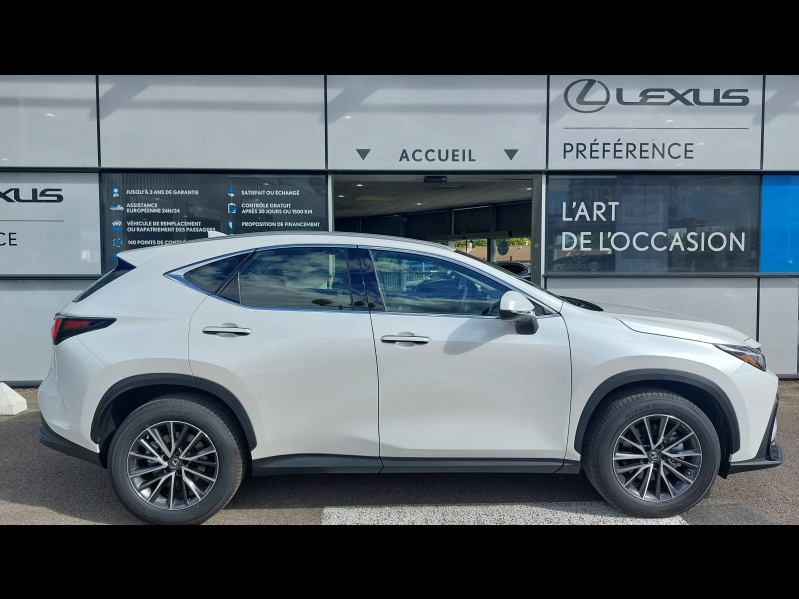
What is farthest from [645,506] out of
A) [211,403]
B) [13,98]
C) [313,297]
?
[13,98]

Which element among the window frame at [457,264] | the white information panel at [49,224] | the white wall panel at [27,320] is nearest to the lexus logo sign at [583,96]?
the window frame at [457,264]

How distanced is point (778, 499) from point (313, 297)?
3.48m

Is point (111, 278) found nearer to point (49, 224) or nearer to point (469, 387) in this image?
point (469, 387)

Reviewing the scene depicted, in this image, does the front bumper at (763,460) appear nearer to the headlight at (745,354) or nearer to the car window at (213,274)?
the headlight at (745,354)

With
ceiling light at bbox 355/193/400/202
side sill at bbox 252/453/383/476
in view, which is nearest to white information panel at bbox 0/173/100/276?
side sill at bbox 252/453/383/476

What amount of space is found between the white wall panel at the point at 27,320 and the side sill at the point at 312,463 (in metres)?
4.95

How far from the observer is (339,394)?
3.33 m

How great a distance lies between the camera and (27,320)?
6.99m

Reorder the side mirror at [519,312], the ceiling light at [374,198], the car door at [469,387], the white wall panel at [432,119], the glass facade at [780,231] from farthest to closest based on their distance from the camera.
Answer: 1. the ceiling light at [374,198]
2. the glass facade at [780,231]
3. the white wall panel at [432,119]
4. the car door at [469,387]
5. the side mirror at [519,312]

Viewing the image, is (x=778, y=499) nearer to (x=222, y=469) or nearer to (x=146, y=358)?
(x=222, y=469)

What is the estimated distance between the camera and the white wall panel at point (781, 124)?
705 cm

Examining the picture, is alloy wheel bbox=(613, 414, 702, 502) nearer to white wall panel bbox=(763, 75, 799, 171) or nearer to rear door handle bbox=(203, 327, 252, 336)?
rear door handle bbox=(203, 327, 252, 336)

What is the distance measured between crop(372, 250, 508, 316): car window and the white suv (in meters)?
0.02

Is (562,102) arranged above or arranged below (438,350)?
above
